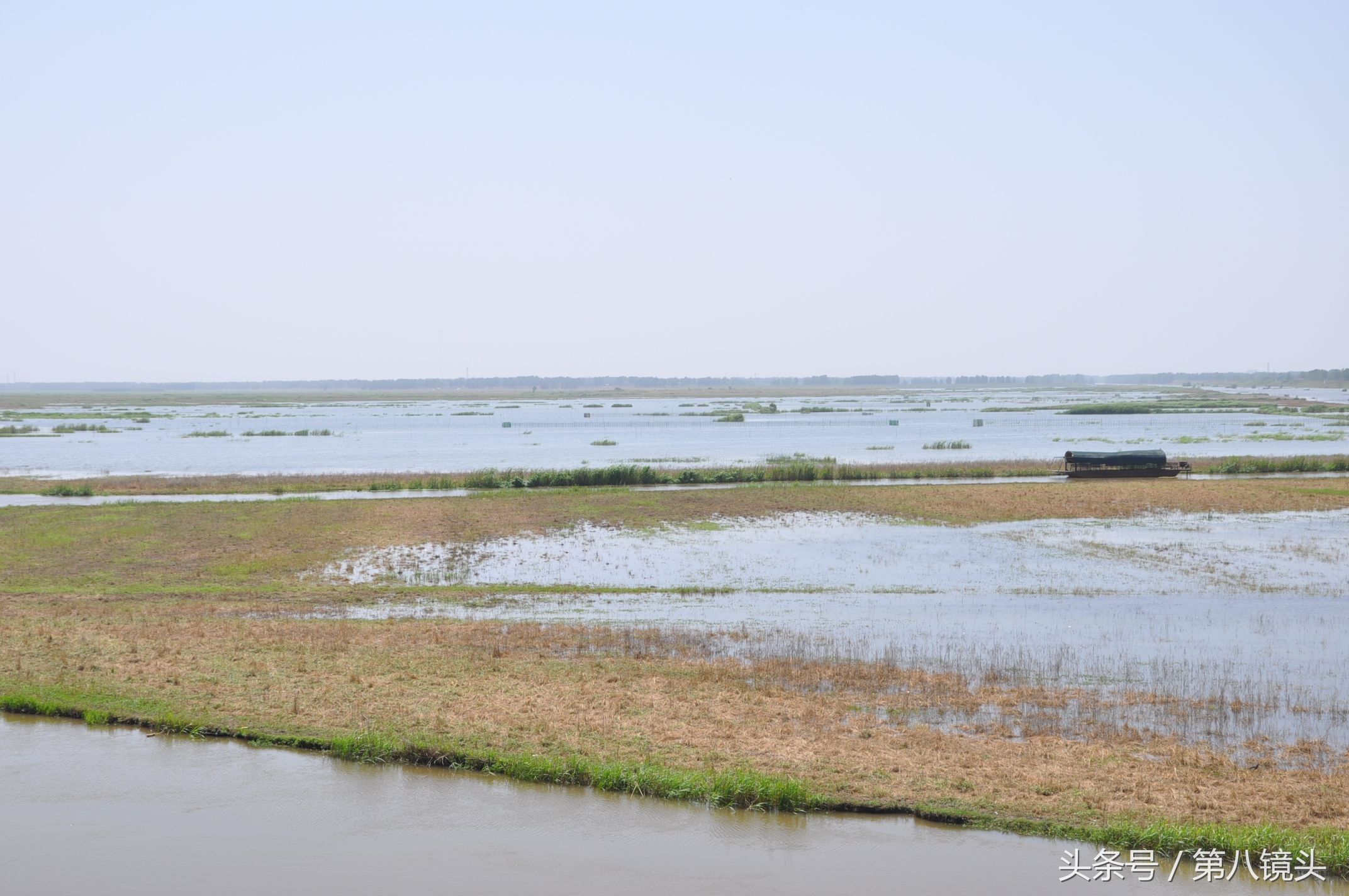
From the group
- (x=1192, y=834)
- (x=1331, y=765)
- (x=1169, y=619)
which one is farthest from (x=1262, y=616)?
(x=1192, y=834)

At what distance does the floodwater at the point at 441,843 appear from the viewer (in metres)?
9.37

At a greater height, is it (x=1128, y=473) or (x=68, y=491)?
(x=1128, y=473)

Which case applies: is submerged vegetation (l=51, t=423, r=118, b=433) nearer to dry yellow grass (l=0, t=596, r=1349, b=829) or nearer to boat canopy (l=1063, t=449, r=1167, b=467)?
boat canopy (l=1063, t=449, r=1167, b=467)

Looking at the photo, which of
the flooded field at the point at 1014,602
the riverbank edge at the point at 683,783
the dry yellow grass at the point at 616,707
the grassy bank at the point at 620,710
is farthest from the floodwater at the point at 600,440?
the riverbank edge at the point at 683,783

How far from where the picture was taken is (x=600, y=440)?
298ft

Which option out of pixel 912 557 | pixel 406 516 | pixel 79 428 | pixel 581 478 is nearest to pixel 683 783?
pixel 912 557

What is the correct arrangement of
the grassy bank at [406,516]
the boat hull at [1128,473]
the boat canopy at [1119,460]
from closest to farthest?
1. the grassy bank at [406,516]
2. the boat hull at [1128,473]
3. the boat canopy at [1119,460]

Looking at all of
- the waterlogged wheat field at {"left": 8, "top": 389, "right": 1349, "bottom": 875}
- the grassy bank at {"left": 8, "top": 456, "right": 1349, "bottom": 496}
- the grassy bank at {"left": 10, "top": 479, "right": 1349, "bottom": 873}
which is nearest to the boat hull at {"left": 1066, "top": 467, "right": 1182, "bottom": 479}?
the grassy bank at {"left": 8, "top": 456, "right": 1349, "bottom": 496}

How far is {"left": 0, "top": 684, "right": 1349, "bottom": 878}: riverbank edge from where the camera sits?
9.75 metres

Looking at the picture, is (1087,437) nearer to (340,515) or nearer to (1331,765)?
(340,515)

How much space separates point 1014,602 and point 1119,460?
3209 centimetres

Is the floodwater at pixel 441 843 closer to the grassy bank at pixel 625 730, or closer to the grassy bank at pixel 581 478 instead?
the grassy bank at pixel 625 730

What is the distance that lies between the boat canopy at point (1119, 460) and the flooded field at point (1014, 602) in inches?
514

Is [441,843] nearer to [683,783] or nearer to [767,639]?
[683,783]
